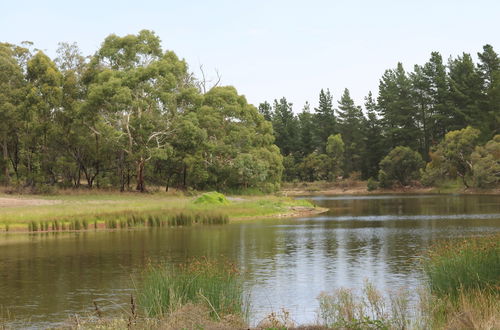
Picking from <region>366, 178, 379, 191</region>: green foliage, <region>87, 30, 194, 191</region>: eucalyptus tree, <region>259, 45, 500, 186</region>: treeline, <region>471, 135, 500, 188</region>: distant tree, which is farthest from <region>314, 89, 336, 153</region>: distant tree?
<region>87, 30, 194, 191</region>: eucalyptus tree

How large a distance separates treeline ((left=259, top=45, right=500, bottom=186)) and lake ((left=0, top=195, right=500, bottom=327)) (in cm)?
5431

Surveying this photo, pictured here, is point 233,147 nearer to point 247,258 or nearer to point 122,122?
point 122,122

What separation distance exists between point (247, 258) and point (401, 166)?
85257 millimetres

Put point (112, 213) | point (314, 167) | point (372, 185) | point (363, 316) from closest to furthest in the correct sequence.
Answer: point (363, 316), point (112, 213), point (372, 185), point (314, 167)

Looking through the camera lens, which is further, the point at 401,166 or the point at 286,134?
the point at 286,134

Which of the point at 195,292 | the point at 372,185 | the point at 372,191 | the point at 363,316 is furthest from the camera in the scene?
the point at 372,191

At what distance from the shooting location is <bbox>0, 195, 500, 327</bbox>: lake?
688 inches

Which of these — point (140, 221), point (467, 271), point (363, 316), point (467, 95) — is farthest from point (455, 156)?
point (363, 316)

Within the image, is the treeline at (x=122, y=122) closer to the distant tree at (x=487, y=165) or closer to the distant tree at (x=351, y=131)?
the distant tree at (x=487, y=165)

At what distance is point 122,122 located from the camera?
6612 cm

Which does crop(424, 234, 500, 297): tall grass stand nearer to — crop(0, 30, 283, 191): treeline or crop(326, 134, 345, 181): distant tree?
crop(0, 30, 283, 191): treeline

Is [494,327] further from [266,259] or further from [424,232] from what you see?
[424,232]

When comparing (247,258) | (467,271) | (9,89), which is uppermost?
(9,89)

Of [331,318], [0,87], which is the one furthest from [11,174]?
[331,318]
